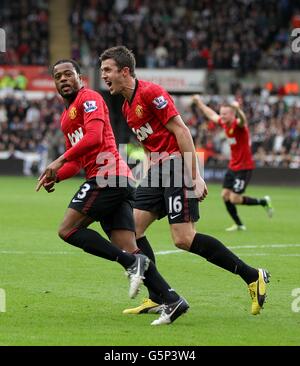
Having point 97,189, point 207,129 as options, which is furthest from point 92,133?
point 207,129

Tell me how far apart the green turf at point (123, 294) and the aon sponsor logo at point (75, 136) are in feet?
4.98

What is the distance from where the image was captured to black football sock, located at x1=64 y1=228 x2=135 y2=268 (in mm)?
8672

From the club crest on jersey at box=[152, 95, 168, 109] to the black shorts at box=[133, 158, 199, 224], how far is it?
21.1 inches

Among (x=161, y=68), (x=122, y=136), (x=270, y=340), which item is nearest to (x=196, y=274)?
(x=270, y=340)

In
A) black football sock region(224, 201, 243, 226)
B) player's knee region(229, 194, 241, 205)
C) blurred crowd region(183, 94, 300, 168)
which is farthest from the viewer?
blurred crowd region(183, 94, 300, 168)

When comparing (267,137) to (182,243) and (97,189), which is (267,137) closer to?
(182,243)

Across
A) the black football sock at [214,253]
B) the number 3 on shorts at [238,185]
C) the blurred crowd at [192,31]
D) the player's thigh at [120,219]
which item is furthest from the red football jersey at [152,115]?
the blurred crowd at [192,31]

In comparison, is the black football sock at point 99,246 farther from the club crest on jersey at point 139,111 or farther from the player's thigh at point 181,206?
the club crest on jersey at point 139,111

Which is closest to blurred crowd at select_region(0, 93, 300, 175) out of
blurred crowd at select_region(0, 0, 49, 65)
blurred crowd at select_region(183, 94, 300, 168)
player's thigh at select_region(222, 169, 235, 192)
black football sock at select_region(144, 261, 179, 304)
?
blurred crowd at select_region(183, 94, 300, 168)

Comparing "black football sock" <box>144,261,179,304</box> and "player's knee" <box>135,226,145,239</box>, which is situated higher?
"player's knee" <box>135,226,145,239</box>

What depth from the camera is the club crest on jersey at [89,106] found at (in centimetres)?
884

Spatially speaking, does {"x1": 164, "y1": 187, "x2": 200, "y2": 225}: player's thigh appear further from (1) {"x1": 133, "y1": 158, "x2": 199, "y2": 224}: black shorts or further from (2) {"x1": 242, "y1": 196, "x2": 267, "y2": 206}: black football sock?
(2) {"x1": 242, "y1": 196, "x2": 267, "y2": 206}: black football sock

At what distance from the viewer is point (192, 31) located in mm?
40281
